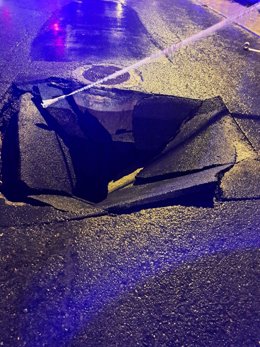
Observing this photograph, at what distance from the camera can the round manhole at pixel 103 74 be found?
6.47 metres

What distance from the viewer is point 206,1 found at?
15273 mm

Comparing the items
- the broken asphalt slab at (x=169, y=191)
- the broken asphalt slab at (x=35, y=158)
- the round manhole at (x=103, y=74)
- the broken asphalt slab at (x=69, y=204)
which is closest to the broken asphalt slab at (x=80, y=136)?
the broken asphalt slab at (x=35, y=158)

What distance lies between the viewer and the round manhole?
647cm

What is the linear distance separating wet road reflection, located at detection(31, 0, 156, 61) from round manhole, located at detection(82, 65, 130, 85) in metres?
0.72

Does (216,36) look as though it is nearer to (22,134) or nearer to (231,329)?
(22,134)

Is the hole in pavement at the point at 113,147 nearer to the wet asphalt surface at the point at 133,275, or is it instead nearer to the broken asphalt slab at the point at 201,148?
the broken asphalt slab at the point at 201,148

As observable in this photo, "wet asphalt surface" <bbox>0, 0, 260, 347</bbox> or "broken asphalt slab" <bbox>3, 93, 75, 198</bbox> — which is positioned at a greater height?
"wet asphalt surface" <bbox>0, 0, 260, 347</bbox>

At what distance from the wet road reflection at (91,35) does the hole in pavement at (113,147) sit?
192 centimetres

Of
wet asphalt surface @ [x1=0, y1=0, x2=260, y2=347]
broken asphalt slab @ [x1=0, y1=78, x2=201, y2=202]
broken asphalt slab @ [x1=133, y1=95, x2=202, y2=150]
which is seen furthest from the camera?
broken asphalt slab @ [x1=133, y1=95, x2=202, y2=150]

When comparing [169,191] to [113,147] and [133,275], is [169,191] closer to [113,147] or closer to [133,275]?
[133,275]

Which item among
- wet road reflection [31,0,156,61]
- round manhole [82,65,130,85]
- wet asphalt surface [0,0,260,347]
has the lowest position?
wet road reflection [31,0,156,61]

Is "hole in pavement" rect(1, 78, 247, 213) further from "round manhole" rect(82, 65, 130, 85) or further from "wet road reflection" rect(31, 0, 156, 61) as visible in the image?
"wet road reflection" rect(31, 0, 156, 61)

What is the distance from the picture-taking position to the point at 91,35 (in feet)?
30.6

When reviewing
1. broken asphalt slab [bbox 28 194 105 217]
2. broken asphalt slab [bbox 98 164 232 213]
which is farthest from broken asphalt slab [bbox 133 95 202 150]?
broken asphalt slab [bbox 28 194 105 217]
